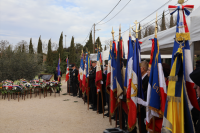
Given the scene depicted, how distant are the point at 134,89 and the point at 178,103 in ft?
4.89

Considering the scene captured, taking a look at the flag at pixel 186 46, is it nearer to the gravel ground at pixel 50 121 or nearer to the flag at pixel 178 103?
the flag at pixel 178 103

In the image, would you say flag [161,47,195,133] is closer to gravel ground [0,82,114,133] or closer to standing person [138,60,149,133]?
standing person [138,60,149,133]

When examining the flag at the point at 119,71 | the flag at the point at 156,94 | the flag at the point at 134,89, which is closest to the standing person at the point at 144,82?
the flag at the point at 134,89

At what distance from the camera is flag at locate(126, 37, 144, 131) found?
12.0 feet

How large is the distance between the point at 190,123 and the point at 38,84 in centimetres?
1021

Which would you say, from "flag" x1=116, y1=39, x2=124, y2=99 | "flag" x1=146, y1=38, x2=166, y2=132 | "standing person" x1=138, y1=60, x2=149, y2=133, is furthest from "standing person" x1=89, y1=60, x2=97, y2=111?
"flag" x1=146, y1=38, x2=166, y2=132

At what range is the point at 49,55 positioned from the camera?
3497 centimetres

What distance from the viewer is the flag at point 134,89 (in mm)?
3654

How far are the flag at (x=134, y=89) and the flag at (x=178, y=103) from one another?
1.24 m

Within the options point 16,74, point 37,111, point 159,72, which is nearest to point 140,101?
point 159,72

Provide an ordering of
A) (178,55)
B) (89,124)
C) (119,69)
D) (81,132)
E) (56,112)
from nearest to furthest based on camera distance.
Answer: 1. (178,55)
2. (119,69)
3. (81,132)
4. (89,124)
5. (56,112)

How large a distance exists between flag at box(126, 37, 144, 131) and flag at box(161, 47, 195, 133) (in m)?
1.24

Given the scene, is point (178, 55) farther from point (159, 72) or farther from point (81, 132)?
point (81, 132)

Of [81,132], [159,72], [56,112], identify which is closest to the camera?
[159,72]
